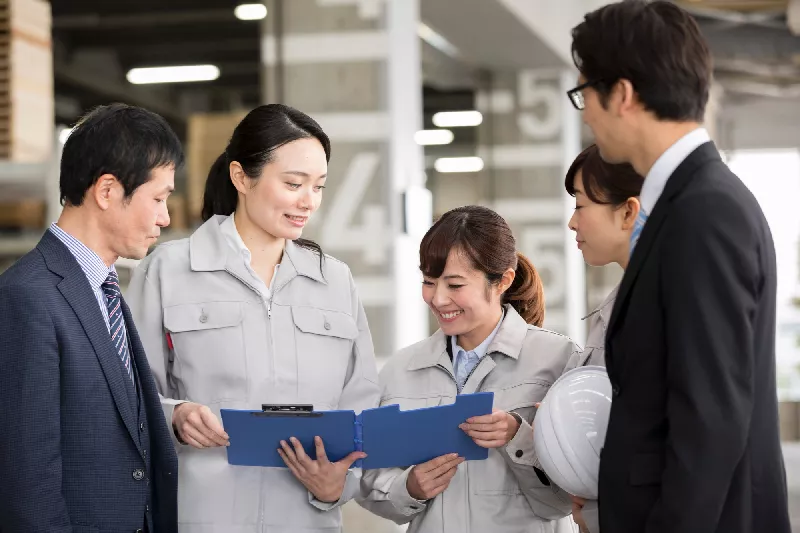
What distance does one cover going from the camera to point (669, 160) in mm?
1763

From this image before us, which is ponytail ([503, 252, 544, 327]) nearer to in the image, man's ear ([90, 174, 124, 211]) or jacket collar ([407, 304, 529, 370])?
jacket collar ([407, 304, 529, 370])

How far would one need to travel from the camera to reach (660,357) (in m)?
1.70

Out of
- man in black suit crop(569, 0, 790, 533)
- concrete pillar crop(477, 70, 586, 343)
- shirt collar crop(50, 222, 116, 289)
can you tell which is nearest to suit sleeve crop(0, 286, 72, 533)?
shirt collar crop(50, 222, 116, 289)

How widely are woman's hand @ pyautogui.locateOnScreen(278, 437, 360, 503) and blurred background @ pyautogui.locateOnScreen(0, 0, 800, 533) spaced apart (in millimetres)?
1140

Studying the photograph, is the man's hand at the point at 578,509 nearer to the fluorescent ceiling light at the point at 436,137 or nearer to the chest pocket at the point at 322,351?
the chest pocket at the point at 322,351

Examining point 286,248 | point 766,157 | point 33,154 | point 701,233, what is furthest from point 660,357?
point 766,157

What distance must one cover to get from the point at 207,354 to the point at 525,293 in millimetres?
842

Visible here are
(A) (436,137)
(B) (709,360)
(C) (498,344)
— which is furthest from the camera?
(A) (436,137)

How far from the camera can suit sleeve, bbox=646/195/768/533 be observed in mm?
1613

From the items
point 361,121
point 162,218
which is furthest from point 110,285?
point 361,121

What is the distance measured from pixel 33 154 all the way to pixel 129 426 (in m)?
2.74

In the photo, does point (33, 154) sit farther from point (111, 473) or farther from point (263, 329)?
point (111, 473)

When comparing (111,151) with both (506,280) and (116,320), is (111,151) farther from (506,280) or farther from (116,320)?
(506,280)

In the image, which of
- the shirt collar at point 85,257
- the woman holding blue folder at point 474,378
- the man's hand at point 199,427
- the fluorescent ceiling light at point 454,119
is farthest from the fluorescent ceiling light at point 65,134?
the fluorescent ceiling light at point 454,119
